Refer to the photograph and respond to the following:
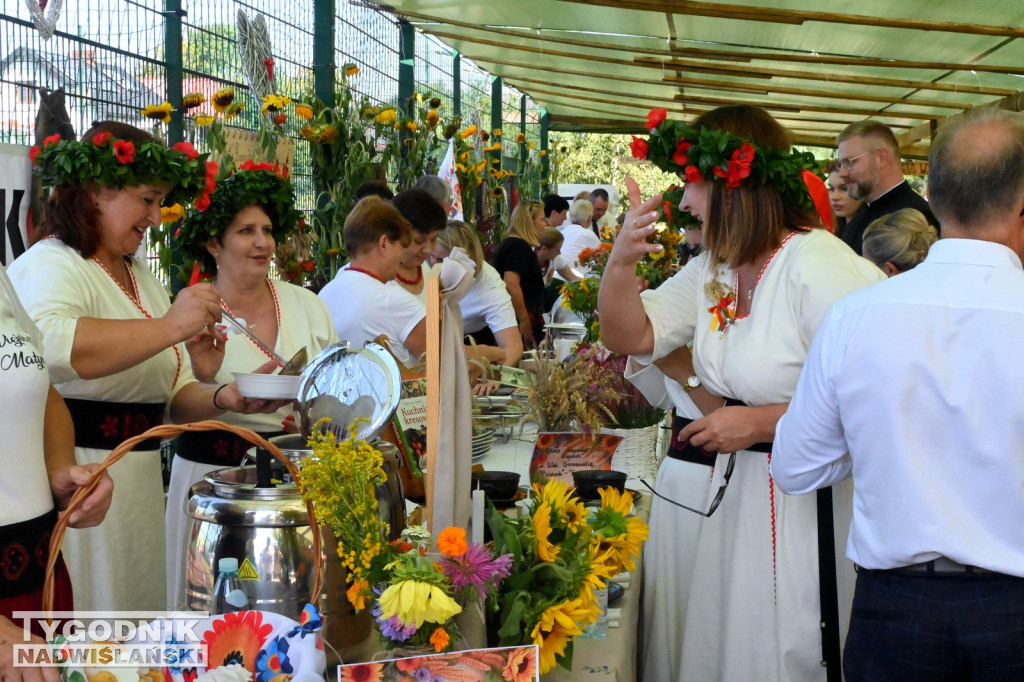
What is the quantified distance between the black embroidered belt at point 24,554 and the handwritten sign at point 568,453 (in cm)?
101

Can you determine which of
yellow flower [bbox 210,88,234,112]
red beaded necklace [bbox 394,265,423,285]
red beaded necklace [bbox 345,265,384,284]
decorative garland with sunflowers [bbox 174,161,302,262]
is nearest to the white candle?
decorative garland with sunflowers [bbox 174,161,302,262]

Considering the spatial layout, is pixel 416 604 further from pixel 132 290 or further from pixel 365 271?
pixel 365 271

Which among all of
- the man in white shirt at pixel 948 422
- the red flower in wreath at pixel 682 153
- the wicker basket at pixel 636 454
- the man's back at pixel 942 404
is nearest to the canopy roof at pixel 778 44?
the wicker basket at pixel 636 454

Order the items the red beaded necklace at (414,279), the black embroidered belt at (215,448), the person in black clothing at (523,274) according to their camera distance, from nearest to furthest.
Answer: the black embroidered belt at (215,448), the red beaded necklace at (414,279), the person in black clothing at (523,274)

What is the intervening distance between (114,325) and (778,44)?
685cm

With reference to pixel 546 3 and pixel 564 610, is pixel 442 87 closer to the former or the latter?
pixel 546 3

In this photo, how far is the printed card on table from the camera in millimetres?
1130

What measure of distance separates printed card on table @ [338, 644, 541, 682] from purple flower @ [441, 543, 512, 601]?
105 mm

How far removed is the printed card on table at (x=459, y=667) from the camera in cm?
113

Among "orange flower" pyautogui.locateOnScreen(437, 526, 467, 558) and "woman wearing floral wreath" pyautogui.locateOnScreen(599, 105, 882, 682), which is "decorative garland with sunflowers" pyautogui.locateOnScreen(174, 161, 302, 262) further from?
"orange flower" pyautogui.locateOnScreen(437, 526, 467, 558)

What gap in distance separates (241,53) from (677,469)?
11.5 ft

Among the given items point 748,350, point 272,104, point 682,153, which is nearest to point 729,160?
point 682,153

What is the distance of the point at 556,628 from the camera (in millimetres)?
1385

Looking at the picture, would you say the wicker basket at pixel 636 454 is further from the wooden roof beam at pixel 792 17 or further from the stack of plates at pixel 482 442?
the wooden roof beam at pixel 792 17
